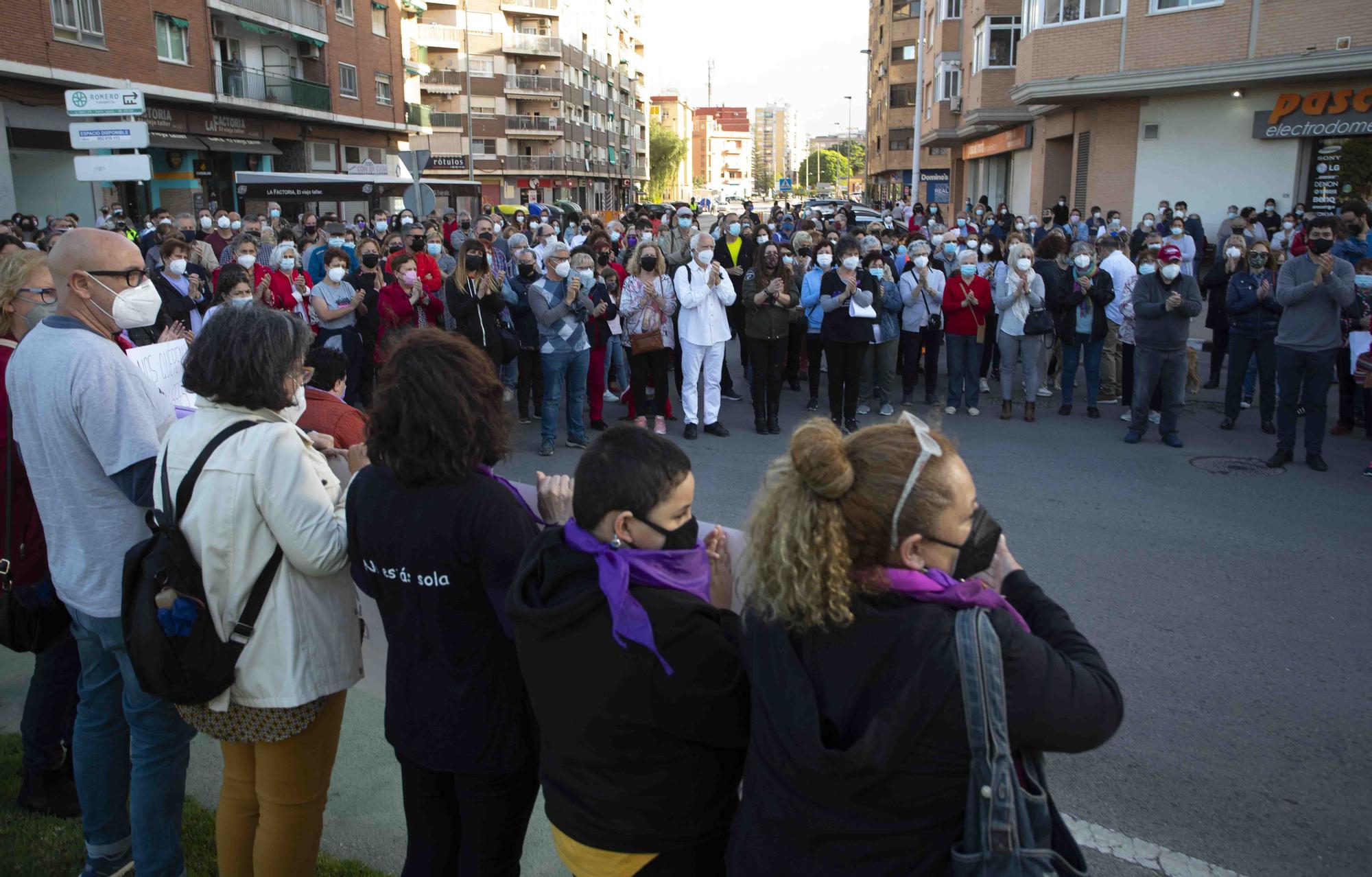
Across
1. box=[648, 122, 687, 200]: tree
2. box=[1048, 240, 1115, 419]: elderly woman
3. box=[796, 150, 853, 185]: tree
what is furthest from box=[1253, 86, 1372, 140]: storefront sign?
box=[796, 150, 853, 185]: tree

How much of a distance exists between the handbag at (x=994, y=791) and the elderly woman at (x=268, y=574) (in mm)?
1782

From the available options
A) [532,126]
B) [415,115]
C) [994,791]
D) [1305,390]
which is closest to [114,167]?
[994,791]

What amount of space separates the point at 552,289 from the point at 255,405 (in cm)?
699

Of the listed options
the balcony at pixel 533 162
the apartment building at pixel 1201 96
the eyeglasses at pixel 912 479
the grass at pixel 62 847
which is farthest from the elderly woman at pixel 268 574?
the balcony at pixel 533 162

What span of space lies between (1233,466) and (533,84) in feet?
239

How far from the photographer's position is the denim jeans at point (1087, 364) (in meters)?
10.9

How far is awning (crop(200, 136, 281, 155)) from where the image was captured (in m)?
32.7

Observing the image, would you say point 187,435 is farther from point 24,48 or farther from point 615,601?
point 24,48

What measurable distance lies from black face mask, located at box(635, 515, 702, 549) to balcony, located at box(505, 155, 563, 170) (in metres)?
75.1

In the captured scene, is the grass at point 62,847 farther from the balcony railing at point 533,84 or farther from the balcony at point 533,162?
the balcony railing at point 533,84

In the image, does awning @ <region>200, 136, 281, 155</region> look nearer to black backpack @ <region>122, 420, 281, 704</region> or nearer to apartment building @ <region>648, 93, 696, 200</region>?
black backpack @ <region>122, 420, 281, 704</region>

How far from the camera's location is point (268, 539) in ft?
8.93

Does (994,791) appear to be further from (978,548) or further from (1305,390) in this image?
(1305,390)

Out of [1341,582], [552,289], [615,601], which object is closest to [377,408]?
[615,601]
